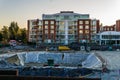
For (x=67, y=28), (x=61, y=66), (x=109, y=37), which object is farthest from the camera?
(x=67, y=28)

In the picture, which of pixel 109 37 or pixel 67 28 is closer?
pixel 109 37

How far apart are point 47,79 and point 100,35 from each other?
7773 centimetres

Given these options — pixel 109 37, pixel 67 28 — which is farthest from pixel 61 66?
pixel 67 28

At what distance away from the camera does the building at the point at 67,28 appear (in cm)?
9462

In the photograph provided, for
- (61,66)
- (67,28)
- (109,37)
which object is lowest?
(61,66)

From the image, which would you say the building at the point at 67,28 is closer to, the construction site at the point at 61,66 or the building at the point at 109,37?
the building at the point at 109,37

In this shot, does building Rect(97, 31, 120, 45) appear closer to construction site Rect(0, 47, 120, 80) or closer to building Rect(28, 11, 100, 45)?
building Rect(28, 11, 100, 45)

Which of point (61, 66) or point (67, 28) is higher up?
point (67, 28)

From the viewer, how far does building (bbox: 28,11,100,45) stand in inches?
3725

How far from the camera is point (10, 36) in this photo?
383ft

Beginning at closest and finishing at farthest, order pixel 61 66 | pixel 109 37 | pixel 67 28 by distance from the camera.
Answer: pixel 61 66, pixel 109 37, pixel 67 28

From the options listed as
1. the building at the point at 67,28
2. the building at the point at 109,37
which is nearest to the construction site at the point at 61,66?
the building at the point at 109,37

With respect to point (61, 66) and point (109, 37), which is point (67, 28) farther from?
point (61, 66)

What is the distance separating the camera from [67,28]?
96.6 metres
